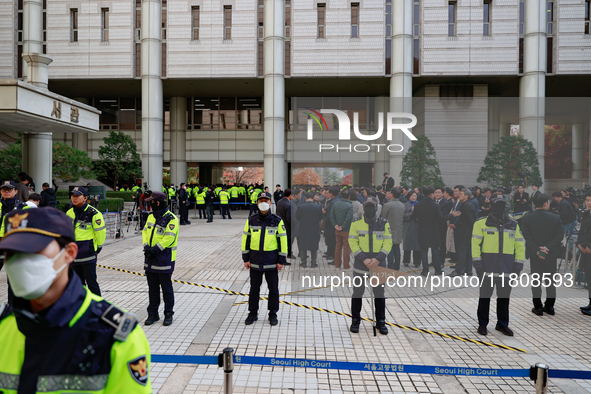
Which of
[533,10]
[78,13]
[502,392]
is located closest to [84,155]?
[78,13]

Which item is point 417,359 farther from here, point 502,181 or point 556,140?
point 556,140

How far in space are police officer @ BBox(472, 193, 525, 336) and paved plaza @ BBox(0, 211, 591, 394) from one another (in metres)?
0.45

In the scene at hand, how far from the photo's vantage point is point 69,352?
4.86 ft

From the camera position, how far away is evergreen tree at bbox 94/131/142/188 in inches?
1156

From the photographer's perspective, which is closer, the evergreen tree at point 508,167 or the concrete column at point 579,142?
the evergreen tree at point 508,167

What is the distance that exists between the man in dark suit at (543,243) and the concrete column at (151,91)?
26.0m

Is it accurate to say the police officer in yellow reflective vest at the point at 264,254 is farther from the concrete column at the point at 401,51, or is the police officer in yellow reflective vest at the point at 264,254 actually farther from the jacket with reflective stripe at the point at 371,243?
the concrete column at the point at 401,51

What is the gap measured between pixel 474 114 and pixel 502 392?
22305 mm

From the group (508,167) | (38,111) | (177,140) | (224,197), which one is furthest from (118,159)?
(508,167)

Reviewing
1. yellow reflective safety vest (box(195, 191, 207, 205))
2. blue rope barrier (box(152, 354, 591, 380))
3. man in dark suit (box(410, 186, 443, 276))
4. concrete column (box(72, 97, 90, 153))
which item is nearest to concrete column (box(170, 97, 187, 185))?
concrete column (box(72, 97, 90, 153))

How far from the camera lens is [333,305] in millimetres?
7480

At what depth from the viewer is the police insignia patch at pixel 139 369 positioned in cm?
157

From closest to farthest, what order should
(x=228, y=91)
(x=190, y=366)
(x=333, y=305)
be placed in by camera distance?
(x=190, y=366) → (x=333, y=305) → (x=228, y=91)

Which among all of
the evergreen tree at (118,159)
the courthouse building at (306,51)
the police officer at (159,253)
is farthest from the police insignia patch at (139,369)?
the evergreen tree at (118,159)
